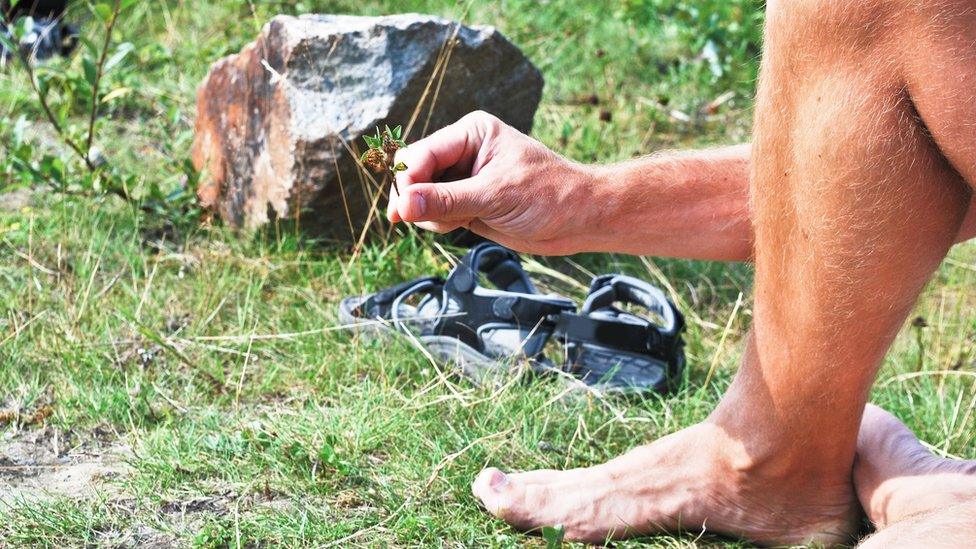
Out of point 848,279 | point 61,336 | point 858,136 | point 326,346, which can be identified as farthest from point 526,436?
point 61,336

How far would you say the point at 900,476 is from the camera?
191 cm

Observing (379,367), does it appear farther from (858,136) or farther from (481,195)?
(858,136)

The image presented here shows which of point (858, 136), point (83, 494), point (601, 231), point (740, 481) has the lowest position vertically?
point (83, 494)

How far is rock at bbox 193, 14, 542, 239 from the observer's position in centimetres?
304

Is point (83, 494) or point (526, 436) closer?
point (83, 494)

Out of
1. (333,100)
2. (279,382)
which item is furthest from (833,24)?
(333,100)

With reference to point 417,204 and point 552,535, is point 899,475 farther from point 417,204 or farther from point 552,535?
point 417,204

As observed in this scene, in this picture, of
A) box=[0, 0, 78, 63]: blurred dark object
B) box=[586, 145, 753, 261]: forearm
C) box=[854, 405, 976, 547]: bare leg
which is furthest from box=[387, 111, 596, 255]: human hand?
box=[0, 0, 78, 63]: blurred dark object

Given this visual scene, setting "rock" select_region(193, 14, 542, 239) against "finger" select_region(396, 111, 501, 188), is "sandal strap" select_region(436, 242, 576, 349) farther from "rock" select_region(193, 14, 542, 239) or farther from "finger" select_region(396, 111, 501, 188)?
"finger" select_region(396, 111, 501, 188)

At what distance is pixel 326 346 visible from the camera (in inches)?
104

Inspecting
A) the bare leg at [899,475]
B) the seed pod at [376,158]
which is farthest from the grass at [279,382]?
the seed pod at [376,158]

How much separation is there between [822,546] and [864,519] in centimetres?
12

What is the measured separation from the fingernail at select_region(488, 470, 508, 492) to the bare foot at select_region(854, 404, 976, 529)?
0.67m

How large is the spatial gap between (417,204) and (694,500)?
31.5 inches
